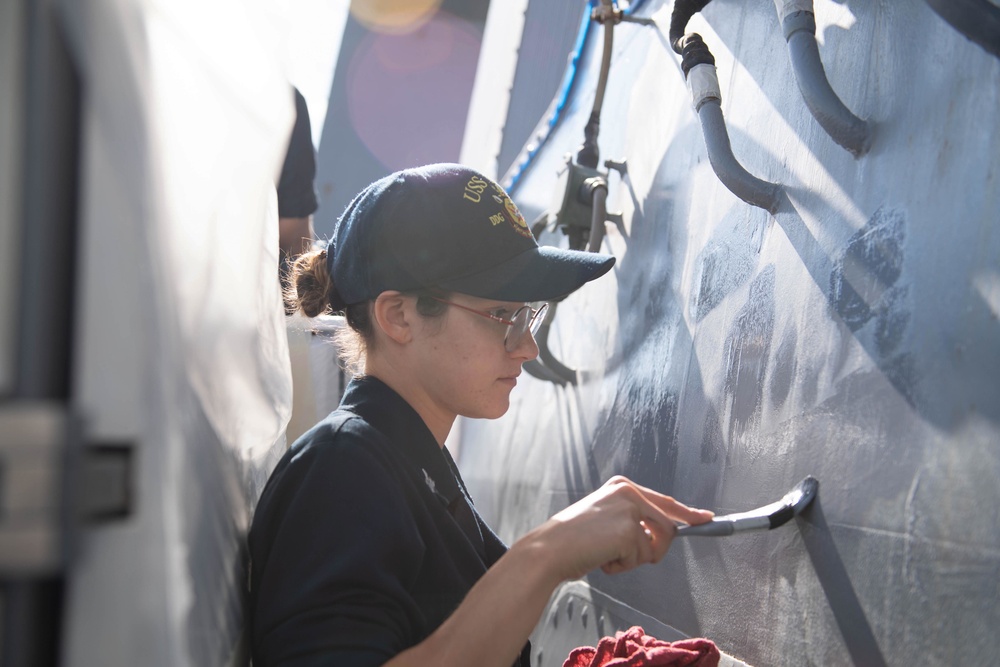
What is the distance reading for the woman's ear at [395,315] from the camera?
1.27m

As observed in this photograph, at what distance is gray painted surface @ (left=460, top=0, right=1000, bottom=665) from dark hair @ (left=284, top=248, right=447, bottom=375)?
0.53 m

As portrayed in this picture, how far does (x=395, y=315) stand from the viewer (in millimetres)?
1280

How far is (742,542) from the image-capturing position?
1.30 m

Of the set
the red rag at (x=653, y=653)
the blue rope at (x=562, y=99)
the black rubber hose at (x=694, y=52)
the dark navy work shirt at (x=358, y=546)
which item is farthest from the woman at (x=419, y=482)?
the blue rope at (x=562, y=99)

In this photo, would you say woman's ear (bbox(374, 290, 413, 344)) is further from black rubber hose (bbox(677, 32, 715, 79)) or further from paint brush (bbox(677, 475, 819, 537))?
black rubber hose (bbox(677, 32, 715, 79))

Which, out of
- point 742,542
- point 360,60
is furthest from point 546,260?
point 360,60

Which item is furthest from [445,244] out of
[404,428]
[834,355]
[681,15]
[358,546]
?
[681,15]

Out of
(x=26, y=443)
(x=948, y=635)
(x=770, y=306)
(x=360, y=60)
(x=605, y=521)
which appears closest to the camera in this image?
(x=26, y=443)

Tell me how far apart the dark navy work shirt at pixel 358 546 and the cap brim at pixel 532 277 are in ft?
0.67

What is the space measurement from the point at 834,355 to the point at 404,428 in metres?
0.59

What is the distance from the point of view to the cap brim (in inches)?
49.0

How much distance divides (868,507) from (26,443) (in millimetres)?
925

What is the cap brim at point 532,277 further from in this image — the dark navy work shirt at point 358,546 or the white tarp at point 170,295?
the white tarp at point 170,295

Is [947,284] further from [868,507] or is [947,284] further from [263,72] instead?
[263,72]
